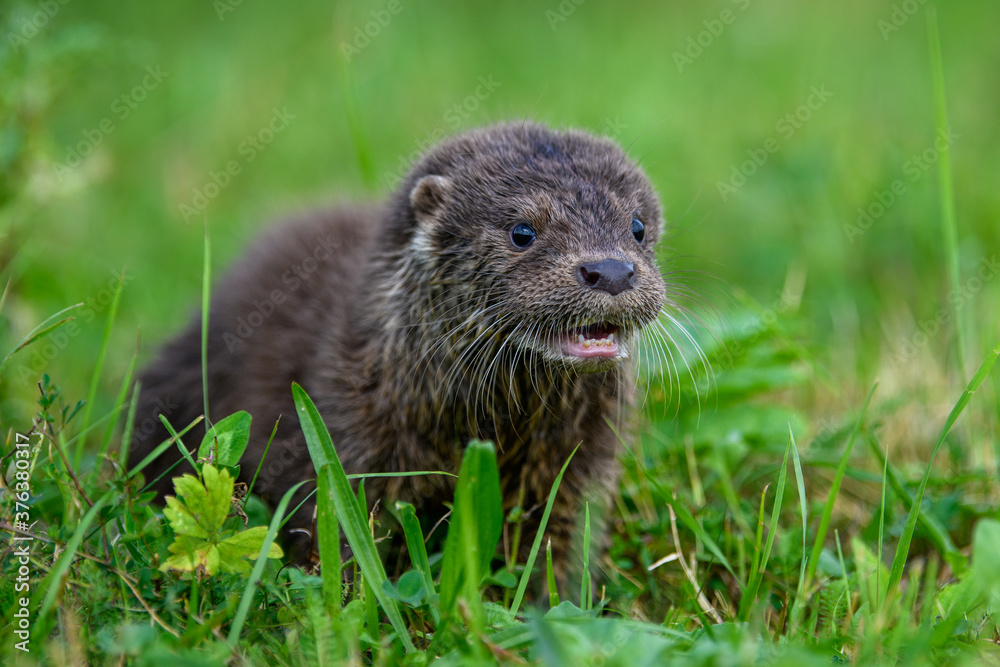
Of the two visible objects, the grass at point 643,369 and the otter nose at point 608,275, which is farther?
the otter nose at point 608,275

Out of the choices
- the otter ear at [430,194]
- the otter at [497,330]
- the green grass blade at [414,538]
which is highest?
the otter ear at [430,194]

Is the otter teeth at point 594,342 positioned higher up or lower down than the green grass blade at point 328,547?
higher up

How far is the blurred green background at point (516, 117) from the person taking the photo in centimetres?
560

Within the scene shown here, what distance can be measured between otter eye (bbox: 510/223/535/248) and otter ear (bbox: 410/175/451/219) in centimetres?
39

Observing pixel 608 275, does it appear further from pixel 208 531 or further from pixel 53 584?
pixel 53 584

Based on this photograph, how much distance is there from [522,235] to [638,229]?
1.79ft

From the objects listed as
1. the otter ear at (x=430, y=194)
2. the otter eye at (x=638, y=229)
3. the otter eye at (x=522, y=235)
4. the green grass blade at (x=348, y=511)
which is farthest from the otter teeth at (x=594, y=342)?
the green grass blade at (x=348, y=511)

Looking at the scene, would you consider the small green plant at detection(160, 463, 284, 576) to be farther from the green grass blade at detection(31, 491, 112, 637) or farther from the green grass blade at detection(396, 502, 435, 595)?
the green grass blade at detection(396, 502, 435, 595)

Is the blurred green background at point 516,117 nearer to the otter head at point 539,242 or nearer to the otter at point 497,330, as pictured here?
the otter head at point 539,242

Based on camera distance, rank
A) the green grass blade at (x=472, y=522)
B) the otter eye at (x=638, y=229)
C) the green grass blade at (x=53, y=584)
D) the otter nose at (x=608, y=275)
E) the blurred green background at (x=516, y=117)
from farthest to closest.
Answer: the blurred green background at (x=516, y=117), the otter eye at (x=638, y=229), the otter nose at (x=608, y=275), the green grass blade at (x=472, y=522), the green grass blade at (x=53, y=584)

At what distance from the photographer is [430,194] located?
13.2ft

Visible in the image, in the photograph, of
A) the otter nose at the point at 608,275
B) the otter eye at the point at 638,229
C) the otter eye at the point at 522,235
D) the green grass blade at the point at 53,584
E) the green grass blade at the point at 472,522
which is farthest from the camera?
the otter eye at the point at 638,229

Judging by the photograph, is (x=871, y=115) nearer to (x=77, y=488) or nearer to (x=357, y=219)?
(x=357, y=219)

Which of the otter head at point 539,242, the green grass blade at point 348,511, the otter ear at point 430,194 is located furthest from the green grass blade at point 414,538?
the otter ear at point 430,194
